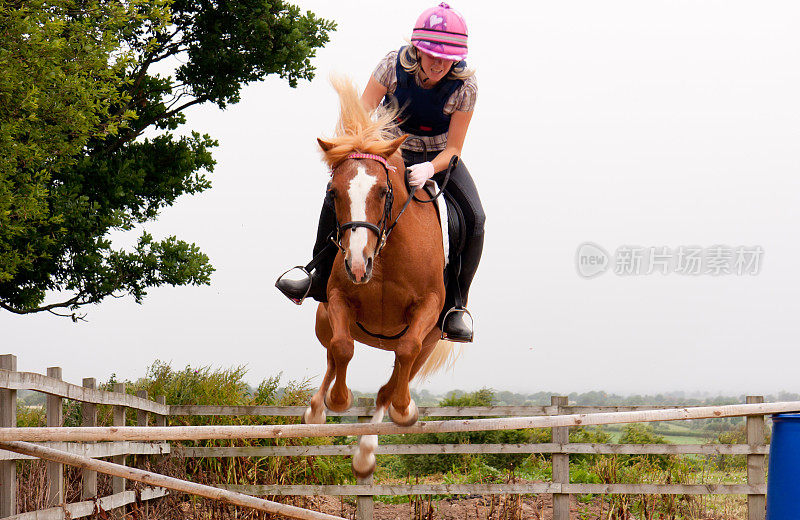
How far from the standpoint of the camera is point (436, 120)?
4070 mm

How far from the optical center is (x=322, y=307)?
413 centimetres

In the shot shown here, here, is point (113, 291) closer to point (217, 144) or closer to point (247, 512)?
point (217, 144)

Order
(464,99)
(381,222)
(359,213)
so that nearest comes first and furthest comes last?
1. (359,213)
2. (381,222)
3. (464,99)

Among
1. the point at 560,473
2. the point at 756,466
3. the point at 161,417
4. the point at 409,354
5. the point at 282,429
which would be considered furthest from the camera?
the point at 161,417

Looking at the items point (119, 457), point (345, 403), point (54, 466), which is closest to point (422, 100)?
point (345, 403)

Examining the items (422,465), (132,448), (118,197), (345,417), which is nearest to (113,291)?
(118,197)

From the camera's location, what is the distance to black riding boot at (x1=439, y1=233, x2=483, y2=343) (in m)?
3.86

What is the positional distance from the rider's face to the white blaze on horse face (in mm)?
922

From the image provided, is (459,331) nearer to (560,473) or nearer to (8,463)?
(8,463)

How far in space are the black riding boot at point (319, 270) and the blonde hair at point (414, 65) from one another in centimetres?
82

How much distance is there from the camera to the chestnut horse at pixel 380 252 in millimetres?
3090

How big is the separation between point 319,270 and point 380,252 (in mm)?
618

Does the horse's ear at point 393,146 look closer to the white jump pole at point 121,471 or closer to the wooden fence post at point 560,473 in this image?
the white jump pole at point 121,471

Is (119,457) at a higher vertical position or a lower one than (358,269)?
lower
